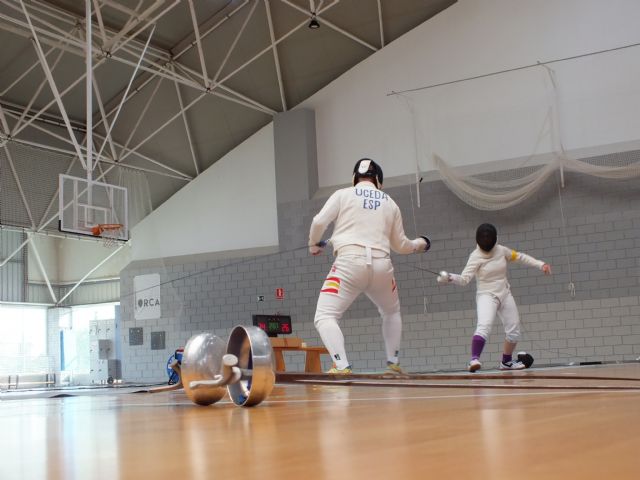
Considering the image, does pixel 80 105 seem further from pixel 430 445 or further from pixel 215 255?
pixel 430 445

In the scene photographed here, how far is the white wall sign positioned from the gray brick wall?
4.07 ft

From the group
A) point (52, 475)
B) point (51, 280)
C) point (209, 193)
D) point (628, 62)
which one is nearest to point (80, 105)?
point (209, 193)

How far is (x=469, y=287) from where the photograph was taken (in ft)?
40.9

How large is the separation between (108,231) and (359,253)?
24.5 feet

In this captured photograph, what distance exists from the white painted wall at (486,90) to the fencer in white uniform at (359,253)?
7.67 meters

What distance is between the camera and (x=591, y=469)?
739 mm

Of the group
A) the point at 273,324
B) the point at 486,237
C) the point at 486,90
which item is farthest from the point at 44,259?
the point at 486,237

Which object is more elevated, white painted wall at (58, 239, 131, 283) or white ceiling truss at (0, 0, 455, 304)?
white ceiling truss at (0, 0, 455, 304)

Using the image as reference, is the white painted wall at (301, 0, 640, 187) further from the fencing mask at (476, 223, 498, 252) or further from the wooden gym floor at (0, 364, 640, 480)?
the wooden gym floor at (0, 364, 640, 480)

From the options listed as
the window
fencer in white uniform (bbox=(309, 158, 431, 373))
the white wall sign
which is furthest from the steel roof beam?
the window

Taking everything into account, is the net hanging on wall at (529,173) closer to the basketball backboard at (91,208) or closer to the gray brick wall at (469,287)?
the gray brick wall at (469,287)

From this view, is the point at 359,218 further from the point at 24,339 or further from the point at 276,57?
the point at 24,339

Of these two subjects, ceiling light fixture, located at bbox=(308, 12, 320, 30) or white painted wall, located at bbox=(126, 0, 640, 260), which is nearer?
white painted wall, located at bbox=(126, 0, 640, 260)

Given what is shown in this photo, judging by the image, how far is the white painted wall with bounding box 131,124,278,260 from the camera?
15078 mm
